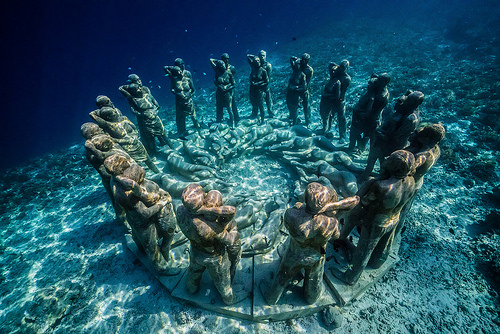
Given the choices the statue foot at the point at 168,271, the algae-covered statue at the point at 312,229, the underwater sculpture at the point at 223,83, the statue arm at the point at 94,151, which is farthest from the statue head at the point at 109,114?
the algae-covered statue at the point at 312,229

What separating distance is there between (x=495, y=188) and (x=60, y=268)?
44.7 feet

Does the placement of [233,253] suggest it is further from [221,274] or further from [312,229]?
[312,229]

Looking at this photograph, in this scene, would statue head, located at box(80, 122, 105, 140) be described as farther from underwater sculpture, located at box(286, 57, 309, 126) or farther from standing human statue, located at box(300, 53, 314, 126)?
standing human statue, located at box(300, 53, 314, 126)

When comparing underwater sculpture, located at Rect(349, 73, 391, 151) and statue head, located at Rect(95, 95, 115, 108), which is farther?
statue head, located at Rect(95, 95, 115, 108)

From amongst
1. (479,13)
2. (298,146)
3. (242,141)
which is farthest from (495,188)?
(479,13)

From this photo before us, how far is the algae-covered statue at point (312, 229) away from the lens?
2908 mm

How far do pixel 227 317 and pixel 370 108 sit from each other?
25.1 ft

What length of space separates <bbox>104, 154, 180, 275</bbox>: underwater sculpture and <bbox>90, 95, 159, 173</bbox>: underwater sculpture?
3156 mm

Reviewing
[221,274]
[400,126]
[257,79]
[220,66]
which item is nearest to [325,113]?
[257,79]

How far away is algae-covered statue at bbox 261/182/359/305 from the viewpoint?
2908 millimetres

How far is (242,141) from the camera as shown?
915 cm

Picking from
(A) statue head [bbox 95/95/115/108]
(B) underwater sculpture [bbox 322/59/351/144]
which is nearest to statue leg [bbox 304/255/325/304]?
(B) underwater sculpture [bbox 322/59/351/144]

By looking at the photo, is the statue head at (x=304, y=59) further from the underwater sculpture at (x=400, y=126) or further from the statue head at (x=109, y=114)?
the statue head at (x=109, y=114)

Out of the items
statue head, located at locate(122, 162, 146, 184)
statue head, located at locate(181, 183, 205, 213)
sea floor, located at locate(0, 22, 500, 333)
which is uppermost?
statue head, located at locate(122, 162, 146, 184)
